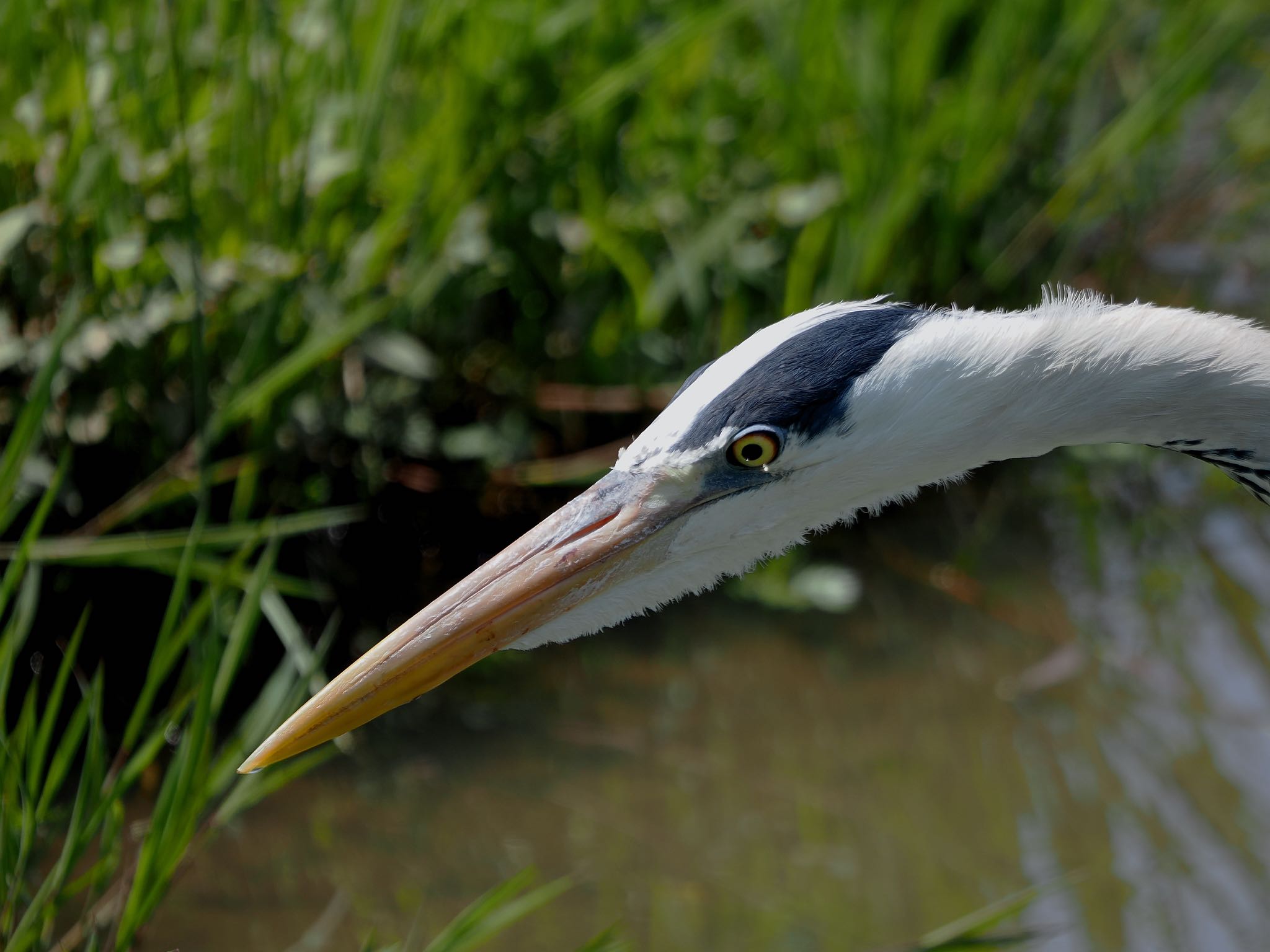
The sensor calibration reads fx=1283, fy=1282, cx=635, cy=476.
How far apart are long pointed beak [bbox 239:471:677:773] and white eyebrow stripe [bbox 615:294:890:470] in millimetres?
57

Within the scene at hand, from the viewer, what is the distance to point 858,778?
2.85 meters

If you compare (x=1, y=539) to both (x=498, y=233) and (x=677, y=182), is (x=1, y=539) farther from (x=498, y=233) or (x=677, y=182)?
(x=677, y=182)

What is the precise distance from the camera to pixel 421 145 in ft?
9.56

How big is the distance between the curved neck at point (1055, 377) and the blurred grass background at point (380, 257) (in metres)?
1.05

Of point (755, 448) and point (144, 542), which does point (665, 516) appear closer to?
point (755, 448)

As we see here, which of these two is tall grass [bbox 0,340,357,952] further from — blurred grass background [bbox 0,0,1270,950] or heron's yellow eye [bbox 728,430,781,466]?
heron's yellow eye [bbox 728,430,781,466]

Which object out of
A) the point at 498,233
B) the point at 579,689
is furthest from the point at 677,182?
the point at 579,689

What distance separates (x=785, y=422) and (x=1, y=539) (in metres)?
1.61

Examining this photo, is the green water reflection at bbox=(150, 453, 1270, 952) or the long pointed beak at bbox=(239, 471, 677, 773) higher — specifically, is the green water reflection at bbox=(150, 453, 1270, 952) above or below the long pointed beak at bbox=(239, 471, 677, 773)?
below

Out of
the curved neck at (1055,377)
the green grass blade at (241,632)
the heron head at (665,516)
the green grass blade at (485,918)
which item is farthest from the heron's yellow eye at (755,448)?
the green grass blade at (241,632)

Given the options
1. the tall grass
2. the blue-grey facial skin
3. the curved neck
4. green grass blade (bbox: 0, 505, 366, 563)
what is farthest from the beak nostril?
green grass blade (bbox: 0, 505, 366, 563)

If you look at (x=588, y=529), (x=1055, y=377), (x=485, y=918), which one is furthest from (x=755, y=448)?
(x=485, y=918)

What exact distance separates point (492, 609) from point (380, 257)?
50.9 inches

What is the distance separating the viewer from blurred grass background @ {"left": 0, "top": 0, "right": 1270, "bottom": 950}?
7.76 ft
